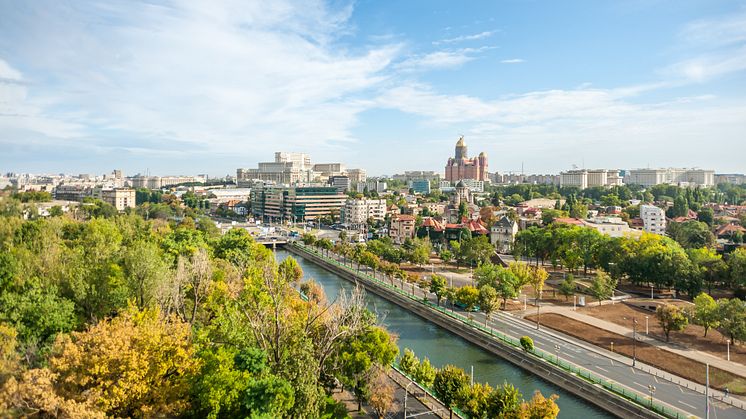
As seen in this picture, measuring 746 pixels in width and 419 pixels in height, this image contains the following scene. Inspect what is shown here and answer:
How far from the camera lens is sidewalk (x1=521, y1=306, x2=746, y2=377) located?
52.9 feet

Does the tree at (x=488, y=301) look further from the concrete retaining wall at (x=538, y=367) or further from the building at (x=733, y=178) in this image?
the building at (x=733, y=178)

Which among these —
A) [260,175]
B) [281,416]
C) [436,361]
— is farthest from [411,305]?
[260,175]

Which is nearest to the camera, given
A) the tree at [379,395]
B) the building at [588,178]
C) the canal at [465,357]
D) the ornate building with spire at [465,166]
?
the tree at [379,395]

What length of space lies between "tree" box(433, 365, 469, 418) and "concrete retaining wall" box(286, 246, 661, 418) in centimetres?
471

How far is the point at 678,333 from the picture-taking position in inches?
773

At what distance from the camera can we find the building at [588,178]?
392ft

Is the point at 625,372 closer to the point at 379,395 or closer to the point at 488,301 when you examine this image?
the point at 488,301

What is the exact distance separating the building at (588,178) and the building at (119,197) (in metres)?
99.3

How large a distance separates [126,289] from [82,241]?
14723mm

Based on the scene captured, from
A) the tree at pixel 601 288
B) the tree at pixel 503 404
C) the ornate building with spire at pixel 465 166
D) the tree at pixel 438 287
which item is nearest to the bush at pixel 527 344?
the tree at pixel 503 404

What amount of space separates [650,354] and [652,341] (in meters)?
1.77

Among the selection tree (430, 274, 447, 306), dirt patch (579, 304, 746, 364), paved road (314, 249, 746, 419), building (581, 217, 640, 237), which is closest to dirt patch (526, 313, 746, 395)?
paved road (314, 249, 746, 419)

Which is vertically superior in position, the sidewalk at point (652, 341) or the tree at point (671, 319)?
the tree at point (671, 319)

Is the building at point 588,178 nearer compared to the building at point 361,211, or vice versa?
the building at point 361,211
